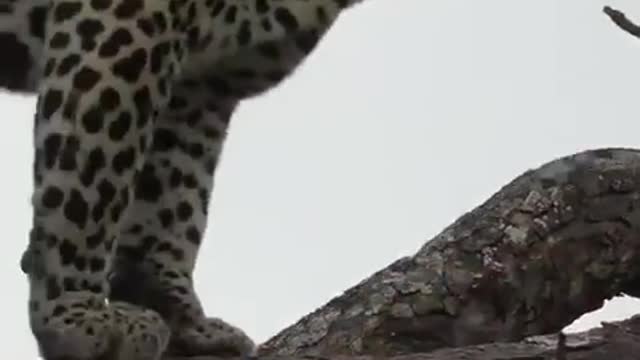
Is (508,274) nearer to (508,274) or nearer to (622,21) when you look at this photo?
(508,274)

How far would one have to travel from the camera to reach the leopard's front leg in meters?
4.29

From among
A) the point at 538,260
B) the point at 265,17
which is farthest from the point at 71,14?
the point at 538,260

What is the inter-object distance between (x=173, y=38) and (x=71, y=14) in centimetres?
24

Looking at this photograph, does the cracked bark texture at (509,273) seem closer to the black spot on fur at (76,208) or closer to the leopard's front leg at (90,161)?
the leopard's front leg at (90,161)

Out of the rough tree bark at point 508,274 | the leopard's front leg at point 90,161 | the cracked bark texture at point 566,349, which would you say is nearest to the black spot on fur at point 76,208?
the leopard's front leg at point 90,161

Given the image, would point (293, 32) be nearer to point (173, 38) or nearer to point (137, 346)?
point (173, 38)

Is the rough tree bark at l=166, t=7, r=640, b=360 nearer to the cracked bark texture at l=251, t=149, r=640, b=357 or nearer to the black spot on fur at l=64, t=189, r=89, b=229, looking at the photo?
the cracked bark texture at l=251, t=149, r=640, b=357

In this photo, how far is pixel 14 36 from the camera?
15.3 feet

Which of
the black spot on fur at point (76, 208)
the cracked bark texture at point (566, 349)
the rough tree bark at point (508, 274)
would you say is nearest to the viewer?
the cracked bark texture at point (566, 349)

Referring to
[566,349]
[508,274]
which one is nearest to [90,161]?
[508,274]

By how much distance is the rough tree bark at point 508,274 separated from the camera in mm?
4461

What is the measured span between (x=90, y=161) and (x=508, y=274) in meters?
1.05

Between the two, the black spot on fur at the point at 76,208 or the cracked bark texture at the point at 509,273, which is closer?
the black spot on fur at the point at 76,208

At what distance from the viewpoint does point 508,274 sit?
4.63 meters
